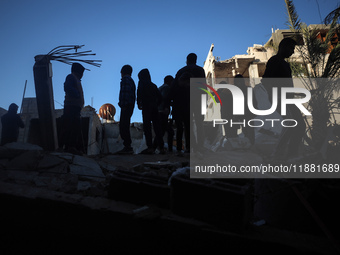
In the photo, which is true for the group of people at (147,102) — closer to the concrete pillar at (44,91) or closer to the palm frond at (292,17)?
the concrete pillar at (44,91)

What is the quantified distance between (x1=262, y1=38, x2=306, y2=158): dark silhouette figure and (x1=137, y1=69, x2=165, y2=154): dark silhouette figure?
2.33m

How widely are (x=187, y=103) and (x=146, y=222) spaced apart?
3.29m

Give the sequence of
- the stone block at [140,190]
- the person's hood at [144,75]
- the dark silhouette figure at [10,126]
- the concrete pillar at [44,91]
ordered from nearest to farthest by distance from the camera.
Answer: the stone block at [140,190]
the concrete pillar at [44,91]
the person's hood at [144,75]
the dark silhouette figure at [10,126]

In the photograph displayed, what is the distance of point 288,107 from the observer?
3750mm

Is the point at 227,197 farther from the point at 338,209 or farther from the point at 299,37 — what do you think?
the point at 299,37

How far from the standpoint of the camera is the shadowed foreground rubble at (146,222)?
1772mm

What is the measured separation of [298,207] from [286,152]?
6.06ft

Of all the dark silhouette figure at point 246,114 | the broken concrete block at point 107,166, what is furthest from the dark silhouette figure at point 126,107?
the dark silhouette figure at point 246,114

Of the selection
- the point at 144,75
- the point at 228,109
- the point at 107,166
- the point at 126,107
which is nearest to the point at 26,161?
the point at 107,166

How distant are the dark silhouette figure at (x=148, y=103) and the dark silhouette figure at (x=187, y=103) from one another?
1.60ft

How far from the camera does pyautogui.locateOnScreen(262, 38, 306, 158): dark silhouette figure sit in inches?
143

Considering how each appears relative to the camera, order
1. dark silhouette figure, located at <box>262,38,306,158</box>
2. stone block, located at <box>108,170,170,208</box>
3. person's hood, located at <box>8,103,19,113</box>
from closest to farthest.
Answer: stone block, located at <box>108,170,170,208</box> < dark silhouette figure, located at <box>262,38,306,158</box> < person's hood, located at <box>8,103,19,113</box>

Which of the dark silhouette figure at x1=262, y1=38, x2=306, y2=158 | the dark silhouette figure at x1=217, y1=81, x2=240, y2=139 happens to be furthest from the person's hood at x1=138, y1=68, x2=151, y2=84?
the dark silhouette figure at x1=262, y1=38, x2=306, y2=158

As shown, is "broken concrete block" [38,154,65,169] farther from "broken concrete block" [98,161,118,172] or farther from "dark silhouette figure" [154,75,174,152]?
"dark silhouette figure" [154,75,174,152]
